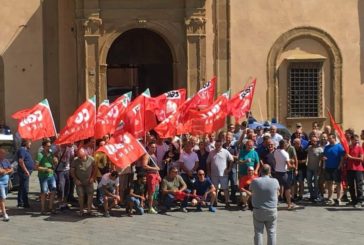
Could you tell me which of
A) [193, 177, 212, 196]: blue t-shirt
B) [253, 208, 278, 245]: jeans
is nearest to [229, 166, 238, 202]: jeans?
[193, 177, 212, 196]: blue t-shirt

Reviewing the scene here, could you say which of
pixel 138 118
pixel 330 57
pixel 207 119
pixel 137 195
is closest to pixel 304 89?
pixel 330 57

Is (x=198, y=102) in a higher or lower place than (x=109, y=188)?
higher

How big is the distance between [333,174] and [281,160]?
4.64ft

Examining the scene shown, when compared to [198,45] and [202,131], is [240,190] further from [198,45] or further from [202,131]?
[198,45]

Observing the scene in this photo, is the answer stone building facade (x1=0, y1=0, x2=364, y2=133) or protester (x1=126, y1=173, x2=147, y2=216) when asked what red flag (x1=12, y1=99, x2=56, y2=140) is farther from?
stone building facade (x1=0, y1=0, x2=364, y2=133)

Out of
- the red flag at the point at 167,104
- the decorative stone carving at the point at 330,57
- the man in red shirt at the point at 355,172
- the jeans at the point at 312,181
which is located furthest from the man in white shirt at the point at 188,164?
the decorative stone carving at the point at 330,57

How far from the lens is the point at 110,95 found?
31.3 meters

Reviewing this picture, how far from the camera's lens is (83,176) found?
18016 millimetres

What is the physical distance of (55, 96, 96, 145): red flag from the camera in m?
18.1

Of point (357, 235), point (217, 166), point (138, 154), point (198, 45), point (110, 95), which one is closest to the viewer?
point (357, 235)

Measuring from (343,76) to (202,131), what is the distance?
32.6 ft

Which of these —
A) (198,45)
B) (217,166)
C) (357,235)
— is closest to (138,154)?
(217,166)

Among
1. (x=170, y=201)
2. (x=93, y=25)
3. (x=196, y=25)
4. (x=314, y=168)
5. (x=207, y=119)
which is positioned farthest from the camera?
(x=196, y=25)

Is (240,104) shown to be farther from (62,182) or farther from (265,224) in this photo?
(265,224)
